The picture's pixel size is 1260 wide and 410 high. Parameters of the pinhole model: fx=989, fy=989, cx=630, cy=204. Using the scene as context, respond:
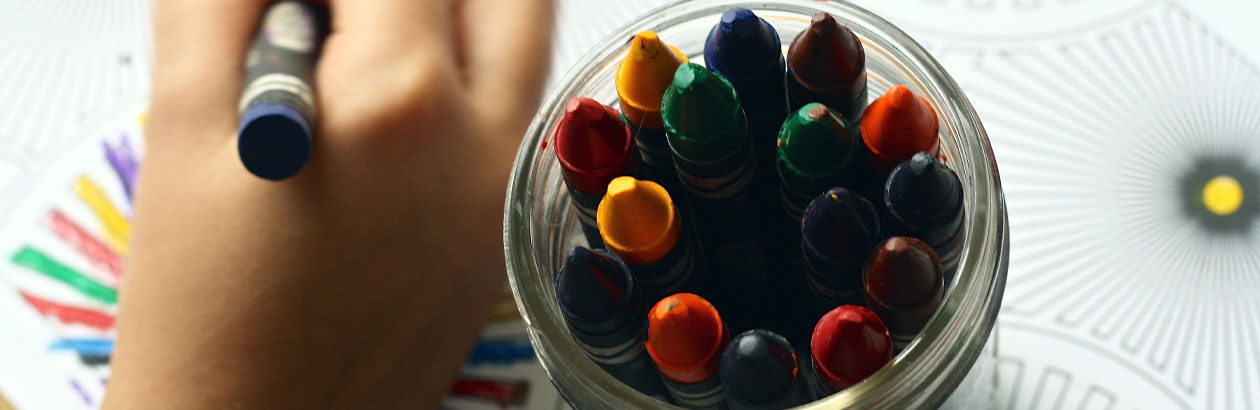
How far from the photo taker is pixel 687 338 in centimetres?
29

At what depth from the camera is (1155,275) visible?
43 cm

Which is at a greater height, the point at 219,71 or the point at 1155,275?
the point at 219,71

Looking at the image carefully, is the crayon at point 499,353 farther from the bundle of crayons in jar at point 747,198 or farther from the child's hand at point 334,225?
the bundle of crayons in jar at point 747,198

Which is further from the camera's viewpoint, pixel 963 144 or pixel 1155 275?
pixel 1155 275

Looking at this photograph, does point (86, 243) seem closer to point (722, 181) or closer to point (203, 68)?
point (203, 68)

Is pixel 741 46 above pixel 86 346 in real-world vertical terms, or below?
above

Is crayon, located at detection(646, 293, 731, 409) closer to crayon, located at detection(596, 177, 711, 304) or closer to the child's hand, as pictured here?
crayon, located at detection(596, 177, 711, 304)

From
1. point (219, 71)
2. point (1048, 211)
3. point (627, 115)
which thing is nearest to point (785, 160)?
point (627, 115)

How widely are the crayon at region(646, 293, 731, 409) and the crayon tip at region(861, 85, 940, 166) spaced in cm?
7

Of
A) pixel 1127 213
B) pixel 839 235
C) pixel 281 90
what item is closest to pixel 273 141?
pixel 281 90

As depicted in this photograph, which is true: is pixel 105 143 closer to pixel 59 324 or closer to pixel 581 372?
pixel 59 324

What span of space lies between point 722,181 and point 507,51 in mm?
205

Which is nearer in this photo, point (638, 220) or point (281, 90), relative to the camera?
point (638, 220)

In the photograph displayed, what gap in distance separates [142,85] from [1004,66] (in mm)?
435
